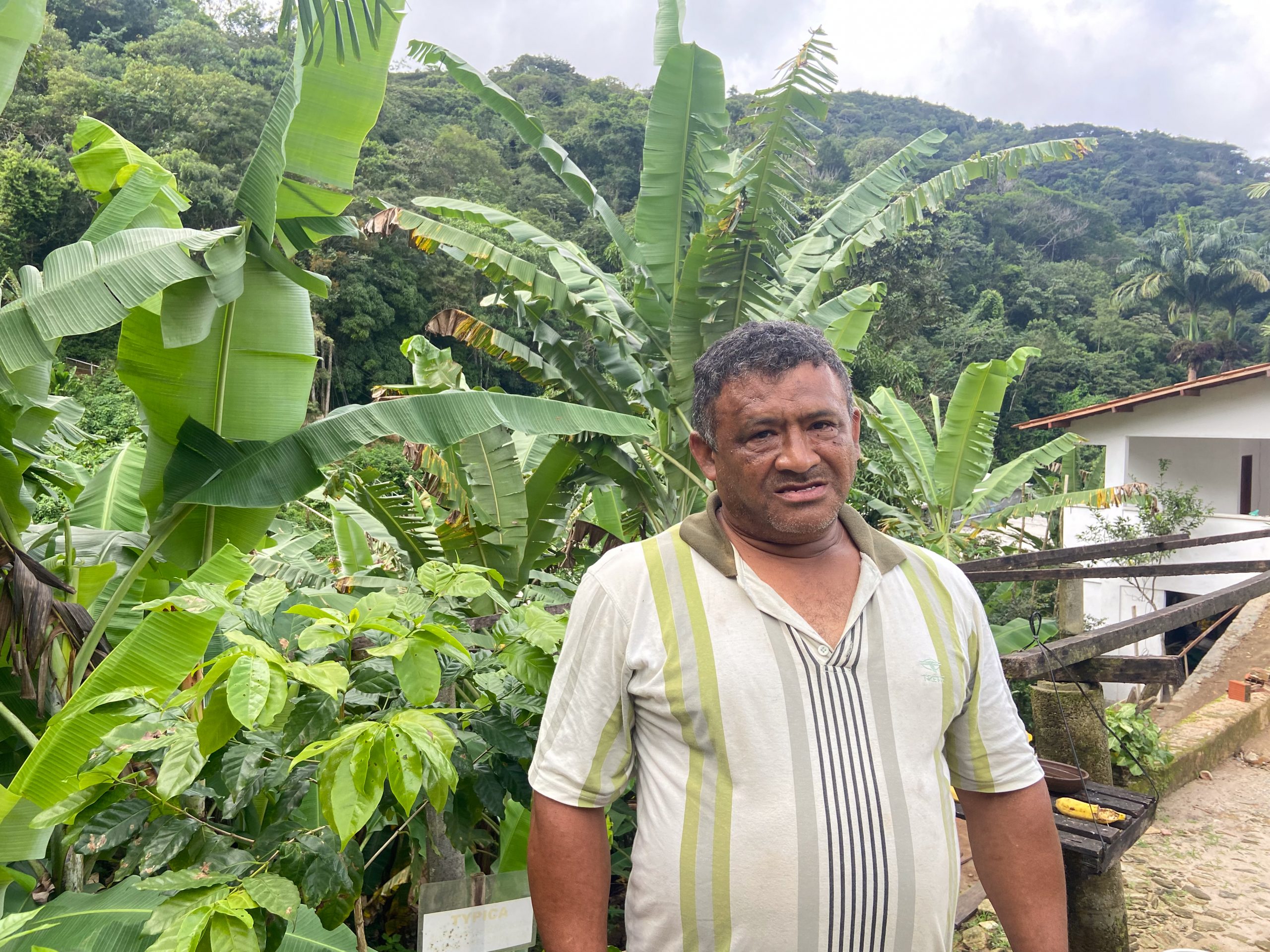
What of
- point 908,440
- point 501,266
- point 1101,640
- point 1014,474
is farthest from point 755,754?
point 1014,474

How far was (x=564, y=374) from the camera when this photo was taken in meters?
4.97

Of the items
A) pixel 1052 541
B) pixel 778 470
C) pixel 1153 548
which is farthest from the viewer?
pixel 1052 541

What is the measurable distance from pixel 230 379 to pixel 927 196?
180 inches

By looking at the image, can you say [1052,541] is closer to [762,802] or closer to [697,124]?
[697,124]

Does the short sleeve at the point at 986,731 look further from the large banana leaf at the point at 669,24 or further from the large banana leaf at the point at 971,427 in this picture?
the large banana leaf at the point at 971,427

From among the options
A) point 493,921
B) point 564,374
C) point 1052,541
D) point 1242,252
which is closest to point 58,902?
point 493,921

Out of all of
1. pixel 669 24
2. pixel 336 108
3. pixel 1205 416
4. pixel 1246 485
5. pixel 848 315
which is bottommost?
pixel 1246 485

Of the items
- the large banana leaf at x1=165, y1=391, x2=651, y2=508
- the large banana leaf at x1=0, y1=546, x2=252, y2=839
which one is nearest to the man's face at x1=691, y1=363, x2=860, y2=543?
the large banana leaf at x1=0, y1=546, x2=252, y2=839

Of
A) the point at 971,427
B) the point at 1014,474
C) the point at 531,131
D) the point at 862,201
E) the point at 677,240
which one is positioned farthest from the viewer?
the point at 1014,474

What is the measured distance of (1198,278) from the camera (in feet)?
106

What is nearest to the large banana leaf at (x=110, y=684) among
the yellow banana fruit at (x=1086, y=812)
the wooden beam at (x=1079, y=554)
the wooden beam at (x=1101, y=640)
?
the wooden beam at (x=1101, y=640)

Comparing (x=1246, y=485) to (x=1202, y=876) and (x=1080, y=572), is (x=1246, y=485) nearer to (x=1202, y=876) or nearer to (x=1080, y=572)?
(x=1202, y=876)

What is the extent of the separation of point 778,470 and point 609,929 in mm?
1731

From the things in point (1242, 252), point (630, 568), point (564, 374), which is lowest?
point (630, 568)
